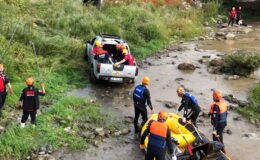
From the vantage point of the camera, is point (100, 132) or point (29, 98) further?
point (100, 132)

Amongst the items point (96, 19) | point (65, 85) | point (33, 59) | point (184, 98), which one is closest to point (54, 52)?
point (33, 59)

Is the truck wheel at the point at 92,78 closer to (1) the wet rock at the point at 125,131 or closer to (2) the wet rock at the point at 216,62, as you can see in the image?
(1) the wet rock at the point at 125,131

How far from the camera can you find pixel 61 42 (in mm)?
20016

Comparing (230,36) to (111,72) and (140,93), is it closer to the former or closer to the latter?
(111,72)

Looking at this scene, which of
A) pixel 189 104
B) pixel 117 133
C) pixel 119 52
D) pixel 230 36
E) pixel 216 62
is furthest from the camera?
pixel 230 36

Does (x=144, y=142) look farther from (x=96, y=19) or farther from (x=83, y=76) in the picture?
(x=96, y=19)

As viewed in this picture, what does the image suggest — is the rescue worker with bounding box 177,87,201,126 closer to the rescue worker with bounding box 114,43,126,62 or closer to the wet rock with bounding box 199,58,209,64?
the rescue worker with bounding box 114,43,126,62

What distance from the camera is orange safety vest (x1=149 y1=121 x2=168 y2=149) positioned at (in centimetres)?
977

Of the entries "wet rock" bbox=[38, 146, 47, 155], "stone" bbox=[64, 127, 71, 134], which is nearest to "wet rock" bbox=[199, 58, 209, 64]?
"stone" bbox=[64, 127, 71, 134]

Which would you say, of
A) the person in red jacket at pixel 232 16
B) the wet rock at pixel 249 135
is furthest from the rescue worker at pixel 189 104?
the person in red jacket at pixel 232 16

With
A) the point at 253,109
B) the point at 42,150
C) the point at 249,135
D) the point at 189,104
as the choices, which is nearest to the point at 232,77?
the point at 253,109

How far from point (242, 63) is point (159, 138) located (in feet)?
36.6

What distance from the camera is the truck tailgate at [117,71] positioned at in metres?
16.5

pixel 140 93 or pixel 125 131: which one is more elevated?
pixel 140 93
